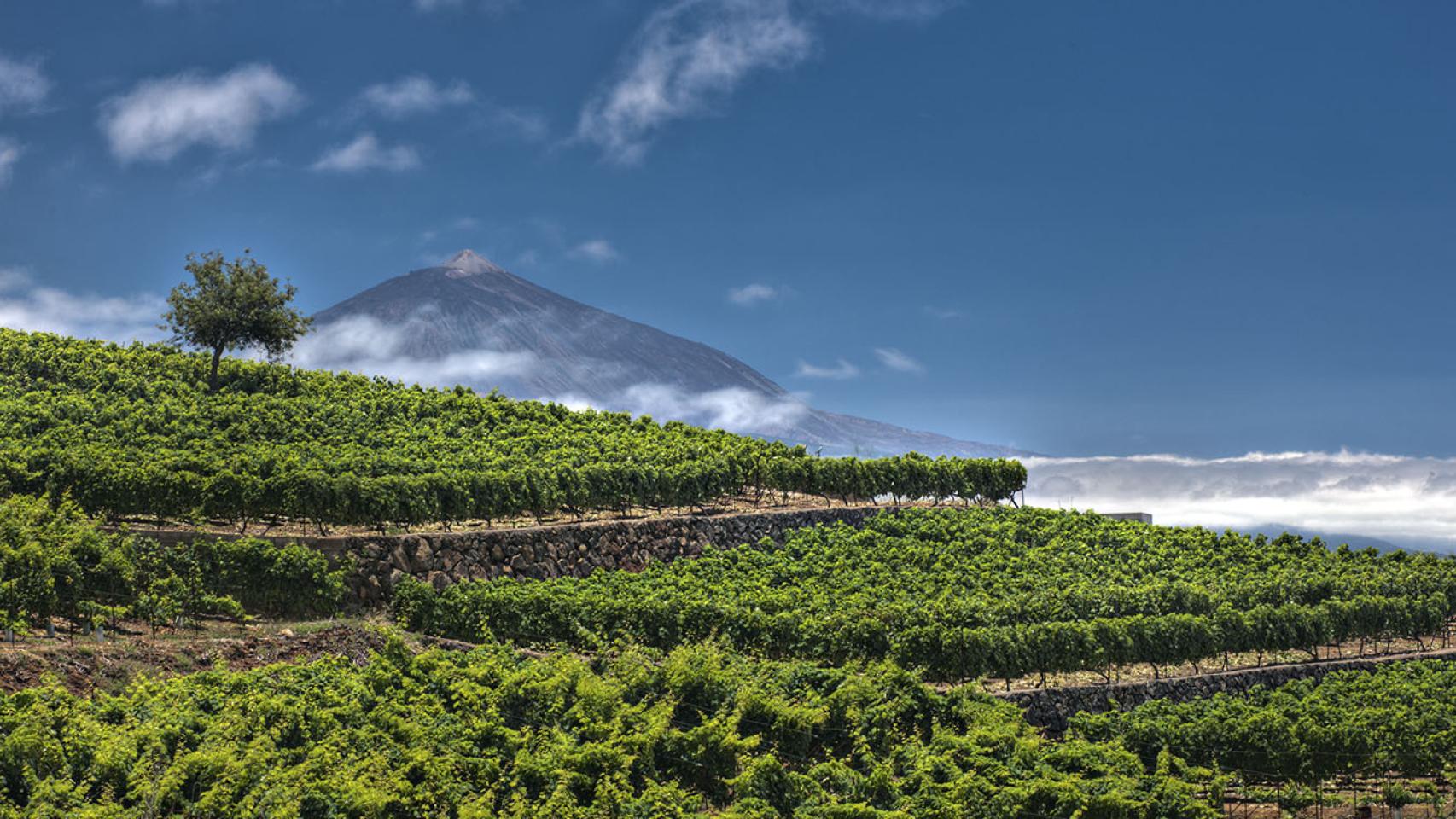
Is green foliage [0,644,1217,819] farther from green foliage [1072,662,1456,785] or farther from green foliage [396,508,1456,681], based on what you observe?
green foliage [396,508,1456,681]

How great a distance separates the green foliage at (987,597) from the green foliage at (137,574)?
263 cm

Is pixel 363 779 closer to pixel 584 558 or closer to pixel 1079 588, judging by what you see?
pixel 584 558

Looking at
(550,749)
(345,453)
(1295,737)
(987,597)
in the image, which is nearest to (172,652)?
(550,749)

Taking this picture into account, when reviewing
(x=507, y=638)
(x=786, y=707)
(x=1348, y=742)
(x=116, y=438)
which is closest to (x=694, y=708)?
(x=786, y=707)

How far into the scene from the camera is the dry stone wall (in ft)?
111

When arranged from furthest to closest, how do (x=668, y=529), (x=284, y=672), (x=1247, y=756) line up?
(x=668, y=529) < (x=1247, y=756) < (x=284, y=672)

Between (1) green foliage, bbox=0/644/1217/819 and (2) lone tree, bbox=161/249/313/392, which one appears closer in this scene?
(1) green foliage, bbox=0/644/1217/819

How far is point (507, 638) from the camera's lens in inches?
1249

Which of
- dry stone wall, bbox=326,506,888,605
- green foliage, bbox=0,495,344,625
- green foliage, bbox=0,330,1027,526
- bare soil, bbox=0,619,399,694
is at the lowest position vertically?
bare soil, bbox=0,619,399,694

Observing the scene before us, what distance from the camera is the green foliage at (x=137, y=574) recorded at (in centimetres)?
2636

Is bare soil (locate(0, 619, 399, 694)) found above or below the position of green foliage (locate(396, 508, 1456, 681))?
below

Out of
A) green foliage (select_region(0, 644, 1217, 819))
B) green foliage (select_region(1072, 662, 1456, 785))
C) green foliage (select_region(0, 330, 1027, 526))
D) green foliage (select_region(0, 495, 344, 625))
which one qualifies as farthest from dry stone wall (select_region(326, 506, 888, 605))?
green foliage (select_region(1072, 662, 1456, 785))

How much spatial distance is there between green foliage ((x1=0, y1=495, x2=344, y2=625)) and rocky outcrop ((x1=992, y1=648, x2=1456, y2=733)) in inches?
689

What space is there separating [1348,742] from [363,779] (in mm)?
20554
